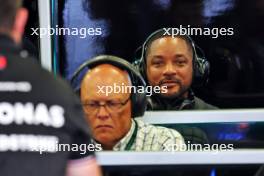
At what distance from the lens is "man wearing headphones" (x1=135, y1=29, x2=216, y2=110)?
2.34 meters

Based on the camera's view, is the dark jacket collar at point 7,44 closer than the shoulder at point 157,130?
Yes

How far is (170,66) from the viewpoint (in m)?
2.36

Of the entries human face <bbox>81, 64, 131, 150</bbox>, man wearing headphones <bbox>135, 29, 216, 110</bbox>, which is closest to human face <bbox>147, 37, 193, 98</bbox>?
man wearing headphones <bbox>135, 29, 216, 110</bbox>

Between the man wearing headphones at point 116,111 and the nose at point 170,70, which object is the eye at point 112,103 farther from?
the nose at point 170,70

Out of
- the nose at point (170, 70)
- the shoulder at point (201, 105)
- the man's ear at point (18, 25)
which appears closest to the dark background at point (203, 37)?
the shoulder at point (201, 105)

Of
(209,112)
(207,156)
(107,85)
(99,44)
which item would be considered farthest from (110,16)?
(207,156)

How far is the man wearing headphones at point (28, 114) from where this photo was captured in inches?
43.1

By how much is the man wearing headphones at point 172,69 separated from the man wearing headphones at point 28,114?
1.23 m

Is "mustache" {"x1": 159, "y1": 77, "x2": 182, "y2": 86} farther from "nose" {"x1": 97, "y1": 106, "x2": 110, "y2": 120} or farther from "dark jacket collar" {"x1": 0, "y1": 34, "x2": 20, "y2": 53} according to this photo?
"dark jacket collar" {"x1": 0, "y1": 34, "x2": 20, "y2": 53}

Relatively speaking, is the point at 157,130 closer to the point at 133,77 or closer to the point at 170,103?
the point at 170,103

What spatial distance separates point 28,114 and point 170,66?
1.32 metres

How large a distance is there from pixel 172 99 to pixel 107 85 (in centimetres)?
28

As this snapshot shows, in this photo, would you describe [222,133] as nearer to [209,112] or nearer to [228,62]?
[209,112]

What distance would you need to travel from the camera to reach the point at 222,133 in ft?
7.79
